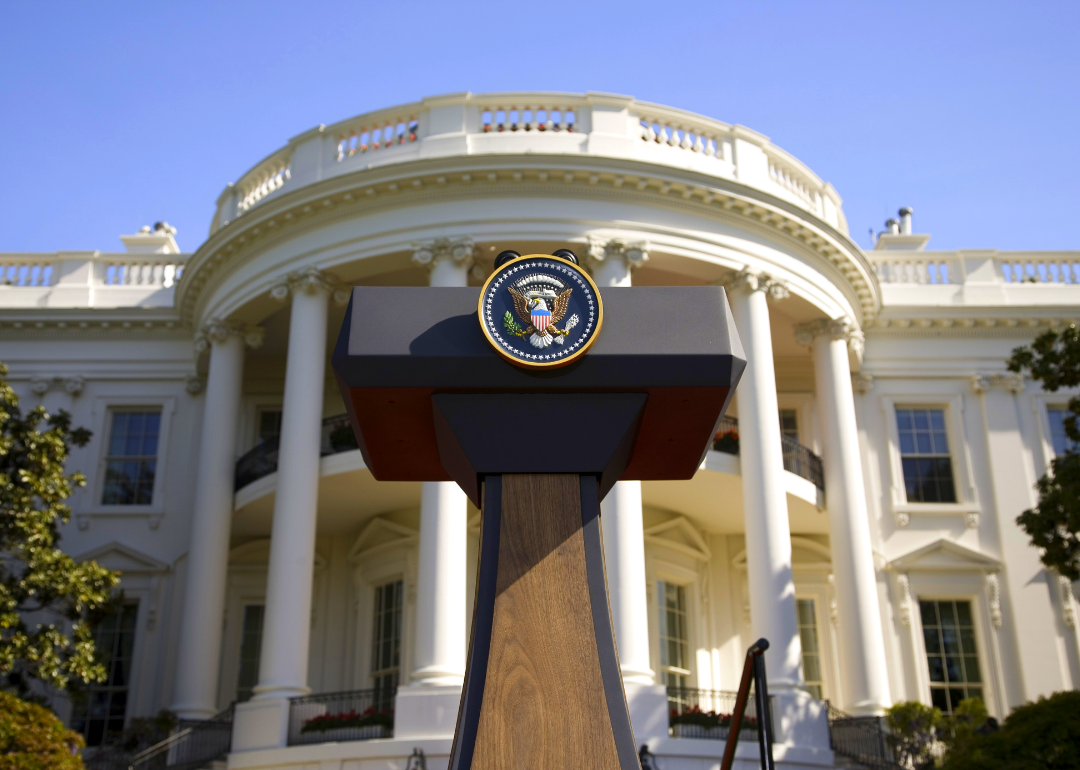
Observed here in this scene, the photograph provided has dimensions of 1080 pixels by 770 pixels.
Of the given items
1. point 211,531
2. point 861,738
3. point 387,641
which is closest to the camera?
point 861,738

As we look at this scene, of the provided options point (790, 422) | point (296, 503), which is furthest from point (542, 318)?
point (790, 422)

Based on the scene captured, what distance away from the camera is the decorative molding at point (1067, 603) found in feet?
64.4

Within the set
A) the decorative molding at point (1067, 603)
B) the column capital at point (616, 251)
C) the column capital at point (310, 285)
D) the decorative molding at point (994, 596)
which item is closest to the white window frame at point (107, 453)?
the column capital at point (310, 285)

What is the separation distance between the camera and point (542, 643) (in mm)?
4758

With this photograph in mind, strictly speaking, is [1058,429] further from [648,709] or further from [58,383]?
[58,383]

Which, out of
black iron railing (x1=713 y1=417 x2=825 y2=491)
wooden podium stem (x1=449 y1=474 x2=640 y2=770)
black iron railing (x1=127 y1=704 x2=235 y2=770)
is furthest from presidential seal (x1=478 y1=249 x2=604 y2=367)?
black iron railing (x1=713 y1=417 x2=825 y2=491)

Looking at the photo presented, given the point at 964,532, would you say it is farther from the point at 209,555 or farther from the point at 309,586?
the point at 209,555

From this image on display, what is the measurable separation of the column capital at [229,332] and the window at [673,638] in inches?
334

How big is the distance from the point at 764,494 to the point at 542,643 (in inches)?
497

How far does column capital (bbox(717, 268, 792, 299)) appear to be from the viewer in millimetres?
17859

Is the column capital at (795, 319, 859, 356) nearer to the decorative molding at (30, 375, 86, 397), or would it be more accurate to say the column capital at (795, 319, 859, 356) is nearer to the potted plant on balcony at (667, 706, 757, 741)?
the potted plant on balcony at (667, 706, 757, 741)

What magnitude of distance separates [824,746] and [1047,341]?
6520 millimetres

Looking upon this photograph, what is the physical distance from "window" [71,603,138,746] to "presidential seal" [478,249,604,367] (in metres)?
16.7

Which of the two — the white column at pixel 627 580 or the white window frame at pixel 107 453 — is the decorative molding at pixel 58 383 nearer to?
the white window frame at pixel 107 453
